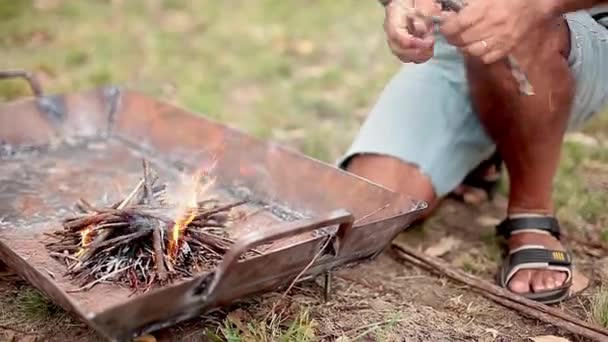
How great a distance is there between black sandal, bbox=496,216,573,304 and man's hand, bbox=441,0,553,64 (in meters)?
0.69

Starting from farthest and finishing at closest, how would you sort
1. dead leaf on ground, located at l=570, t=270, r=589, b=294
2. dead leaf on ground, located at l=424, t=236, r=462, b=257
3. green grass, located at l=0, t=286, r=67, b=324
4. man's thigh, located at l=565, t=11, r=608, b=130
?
dead leaf on ground, located at l=424, t=236, r=462, b=257 → dead leaf on ground, located at l=570, t=270, r=589, b=294 → man's thigh, located at l=565, t=11, r=608, b=130 → green grass, located at l=0, t=286, r=67, b=324

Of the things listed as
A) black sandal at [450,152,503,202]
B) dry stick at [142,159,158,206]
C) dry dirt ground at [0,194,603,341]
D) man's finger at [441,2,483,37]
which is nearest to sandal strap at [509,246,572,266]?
dry dirt ground at [0,194,603,341]

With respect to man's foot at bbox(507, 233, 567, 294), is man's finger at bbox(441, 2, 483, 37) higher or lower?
higher

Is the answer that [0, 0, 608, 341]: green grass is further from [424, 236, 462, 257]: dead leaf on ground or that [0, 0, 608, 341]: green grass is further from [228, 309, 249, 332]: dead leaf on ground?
[228, 309, 249, 332]: dead leaf on ground

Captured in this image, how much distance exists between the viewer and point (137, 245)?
1.89m

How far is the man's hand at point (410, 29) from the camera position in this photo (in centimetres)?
189

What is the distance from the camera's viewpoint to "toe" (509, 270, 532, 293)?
225 cm

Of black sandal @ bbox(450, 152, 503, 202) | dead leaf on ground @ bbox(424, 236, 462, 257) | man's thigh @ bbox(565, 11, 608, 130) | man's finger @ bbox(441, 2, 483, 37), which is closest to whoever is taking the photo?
man's finger @ bbox(441, 2, 483, 37)

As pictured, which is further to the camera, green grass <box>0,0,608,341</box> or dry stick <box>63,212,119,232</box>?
green grass <box>0,0,608,341</box>

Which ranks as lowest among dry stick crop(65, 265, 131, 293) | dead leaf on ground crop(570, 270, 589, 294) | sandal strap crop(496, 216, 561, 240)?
dead leaf on ground crop(570, 270, 589, 294)

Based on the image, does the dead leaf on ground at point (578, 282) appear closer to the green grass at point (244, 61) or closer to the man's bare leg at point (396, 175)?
the green grass at point (244, 61)

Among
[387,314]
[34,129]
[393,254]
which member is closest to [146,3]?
[34,129]

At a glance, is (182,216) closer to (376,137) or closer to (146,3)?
(376,137)

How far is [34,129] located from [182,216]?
1037 millimetres
